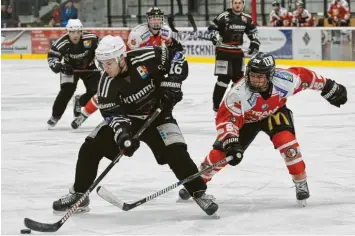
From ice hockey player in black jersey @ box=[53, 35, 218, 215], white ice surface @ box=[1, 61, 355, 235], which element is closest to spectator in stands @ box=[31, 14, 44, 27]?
white ice surface @ box=[1, 61, 355, 235]

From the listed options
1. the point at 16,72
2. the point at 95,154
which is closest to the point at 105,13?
the point at 16,72

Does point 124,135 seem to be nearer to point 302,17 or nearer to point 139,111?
point 139,111

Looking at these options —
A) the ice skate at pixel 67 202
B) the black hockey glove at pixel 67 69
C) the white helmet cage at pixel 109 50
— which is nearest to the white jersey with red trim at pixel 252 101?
the white helmet cage at pixel 109 50

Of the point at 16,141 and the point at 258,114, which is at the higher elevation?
the point at 258,114

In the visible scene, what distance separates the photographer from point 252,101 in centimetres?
480

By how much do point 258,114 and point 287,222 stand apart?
62 cm

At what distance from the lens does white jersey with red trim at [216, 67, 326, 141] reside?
4.79 meters

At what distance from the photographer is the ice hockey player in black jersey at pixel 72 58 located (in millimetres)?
8641

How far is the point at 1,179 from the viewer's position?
6.11 meters

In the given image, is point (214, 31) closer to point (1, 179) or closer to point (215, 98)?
point (215, 98)

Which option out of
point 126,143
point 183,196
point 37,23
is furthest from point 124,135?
point 37,23

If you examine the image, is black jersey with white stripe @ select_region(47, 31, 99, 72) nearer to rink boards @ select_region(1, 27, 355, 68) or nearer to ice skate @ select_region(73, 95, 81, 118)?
ice skate @ select_region(73, 95, 81, 118)

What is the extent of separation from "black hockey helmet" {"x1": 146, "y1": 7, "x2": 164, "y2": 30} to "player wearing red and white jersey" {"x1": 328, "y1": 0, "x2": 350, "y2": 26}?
7.60 meters

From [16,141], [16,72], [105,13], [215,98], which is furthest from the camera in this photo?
[105,13]
